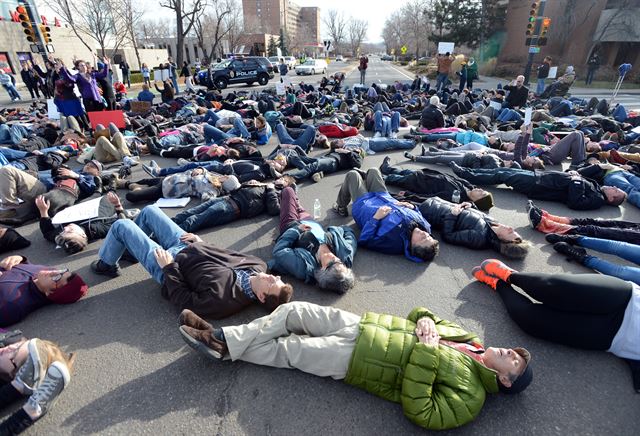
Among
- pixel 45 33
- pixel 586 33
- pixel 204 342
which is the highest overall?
pixel 586 33

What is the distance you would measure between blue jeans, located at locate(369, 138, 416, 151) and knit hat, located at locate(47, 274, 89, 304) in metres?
7.02

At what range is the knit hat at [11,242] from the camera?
4.14m

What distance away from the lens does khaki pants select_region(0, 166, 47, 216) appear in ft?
15.0

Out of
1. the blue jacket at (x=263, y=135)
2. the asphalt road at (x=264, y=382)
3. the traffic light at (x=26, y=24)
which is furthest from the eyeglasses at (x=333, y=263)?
the traffic light at (x=26, y=24)

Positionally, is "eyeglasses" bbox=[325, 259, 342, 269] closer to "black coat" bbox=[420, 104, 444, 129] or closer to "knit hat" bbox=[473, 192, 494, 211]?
"knit hat" bbox=[473, 192, 494, 211]

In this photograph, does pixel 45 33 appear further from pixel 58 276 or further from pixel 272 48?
pixel 272 48

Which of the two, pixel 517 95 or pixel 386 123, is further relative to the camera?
pixel 517 95

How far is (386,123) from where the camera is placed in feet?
32.7

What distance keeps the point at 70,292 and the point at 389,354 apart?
10.4ft

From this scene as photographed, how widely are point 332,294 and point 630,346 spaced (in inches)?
100

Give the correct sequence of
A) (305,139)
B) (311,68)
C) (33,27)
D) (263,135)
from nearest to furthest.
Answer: (305,139) < (263,135) < (33,27) < (311,68)

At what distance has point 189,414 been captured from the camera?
227 centimetres

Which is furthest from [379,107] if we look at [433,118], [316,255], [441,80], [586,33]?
[586,33]

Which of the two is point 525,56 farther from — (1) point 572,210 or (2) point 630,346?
(2) point 630,346
